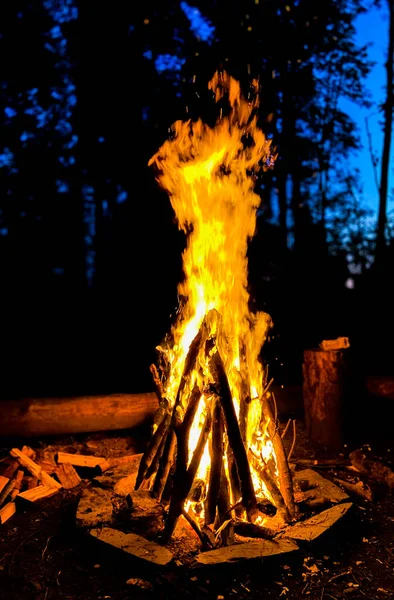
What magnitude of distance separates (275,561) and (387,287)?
12.0 metres

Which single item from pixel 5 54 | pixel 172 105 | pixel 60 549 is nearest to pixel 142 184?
pixel 172 105

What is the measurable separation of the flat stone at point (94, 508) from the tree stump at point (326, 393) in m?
2.22

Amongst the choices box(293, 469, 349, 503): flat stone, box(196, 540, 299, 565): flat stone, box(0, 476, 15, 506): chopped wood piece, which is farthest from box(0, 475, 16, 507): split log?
box(293, 469, 349, 503): flat stone

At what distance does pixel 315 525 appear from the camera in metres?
3.21

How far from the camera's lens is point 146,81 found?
531 inches

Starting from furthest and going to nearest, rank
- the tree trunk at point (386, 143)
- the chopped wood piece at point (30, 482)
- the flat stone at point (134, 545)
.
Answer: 1. the tree trunk at point (386, 143)
2. the chopped wood piece at point (30, 482)
3. the flat stone at point (134, 545)

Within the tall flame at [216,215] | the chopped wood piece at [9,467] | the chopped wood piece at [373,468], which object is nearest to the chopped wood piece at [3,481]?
the chopped wood piece at [9,467]

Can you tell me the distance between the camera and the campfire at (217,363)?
3256 mm

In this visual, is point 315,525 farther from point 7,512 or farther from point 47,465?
point 47,465

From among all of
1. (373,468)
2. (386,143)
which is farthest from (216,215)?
(386,143)

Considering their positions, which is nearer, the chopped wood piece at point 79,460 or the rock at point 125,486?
the rock at point 125,486

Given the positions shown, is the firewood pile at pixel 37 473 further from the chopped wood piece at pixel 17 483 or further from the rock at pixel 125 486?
the rock at pixel 125 486

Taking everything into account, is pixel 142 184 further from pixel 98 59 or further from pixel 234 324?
pixel 234 324

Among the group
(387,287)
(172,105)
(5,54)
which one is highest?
(5,54)
